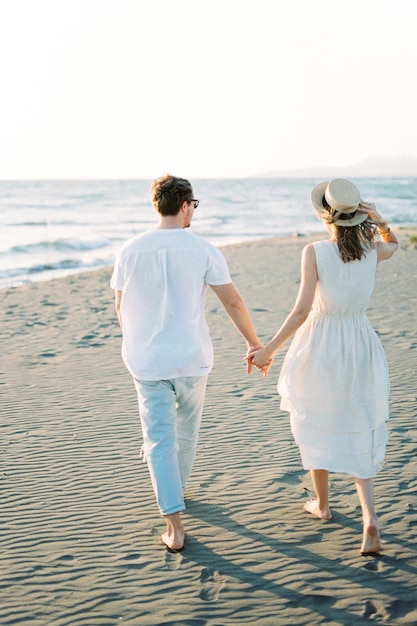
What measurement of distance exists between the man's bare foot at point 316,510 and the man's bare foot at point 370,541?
446 millimetres

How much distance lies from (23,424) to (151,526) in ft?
7.68

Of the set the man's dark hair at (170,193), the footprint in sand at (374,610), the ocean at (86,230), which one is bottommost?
the footprint in sand at (374,610)

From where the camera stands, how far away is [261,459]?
17.7ft

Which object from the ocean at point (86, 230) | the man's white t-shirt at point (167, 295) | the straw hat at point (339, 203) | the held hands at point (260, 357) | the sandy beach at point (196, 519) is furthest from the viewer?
the ocean at point (86, 230)

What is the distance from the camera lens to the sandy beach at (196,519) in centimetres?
350

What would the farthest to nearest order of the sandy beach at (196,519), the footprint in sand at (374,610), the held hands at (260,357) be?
the held hands at (260,357) → the sandy beach at (196,519) → the footprint in sand at (374,610)

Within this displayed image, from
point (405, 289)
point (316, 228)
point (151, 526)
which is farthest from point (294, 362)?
point (316, 228)

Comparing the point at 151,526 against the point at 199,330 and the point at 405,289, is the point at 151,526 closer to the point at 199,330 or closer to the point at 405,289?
the point at 199,330

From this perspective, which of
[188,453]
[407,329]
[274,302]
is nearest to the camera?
[188,453]

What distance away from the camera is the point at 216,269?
4.00 metres

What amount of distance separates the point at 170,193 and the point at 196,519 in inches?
73.5

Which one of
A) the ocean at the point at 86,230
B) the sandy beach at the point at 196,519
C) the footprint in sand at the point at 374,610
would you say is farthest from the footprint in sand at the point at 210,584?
the ocean at the point at 86,230

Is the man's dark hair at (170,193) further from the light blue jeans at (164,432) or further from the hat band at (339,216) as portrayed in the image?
the light blue jeans at (164,432)

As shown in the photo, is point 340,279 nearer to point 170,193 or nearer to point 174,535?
point 170,193
